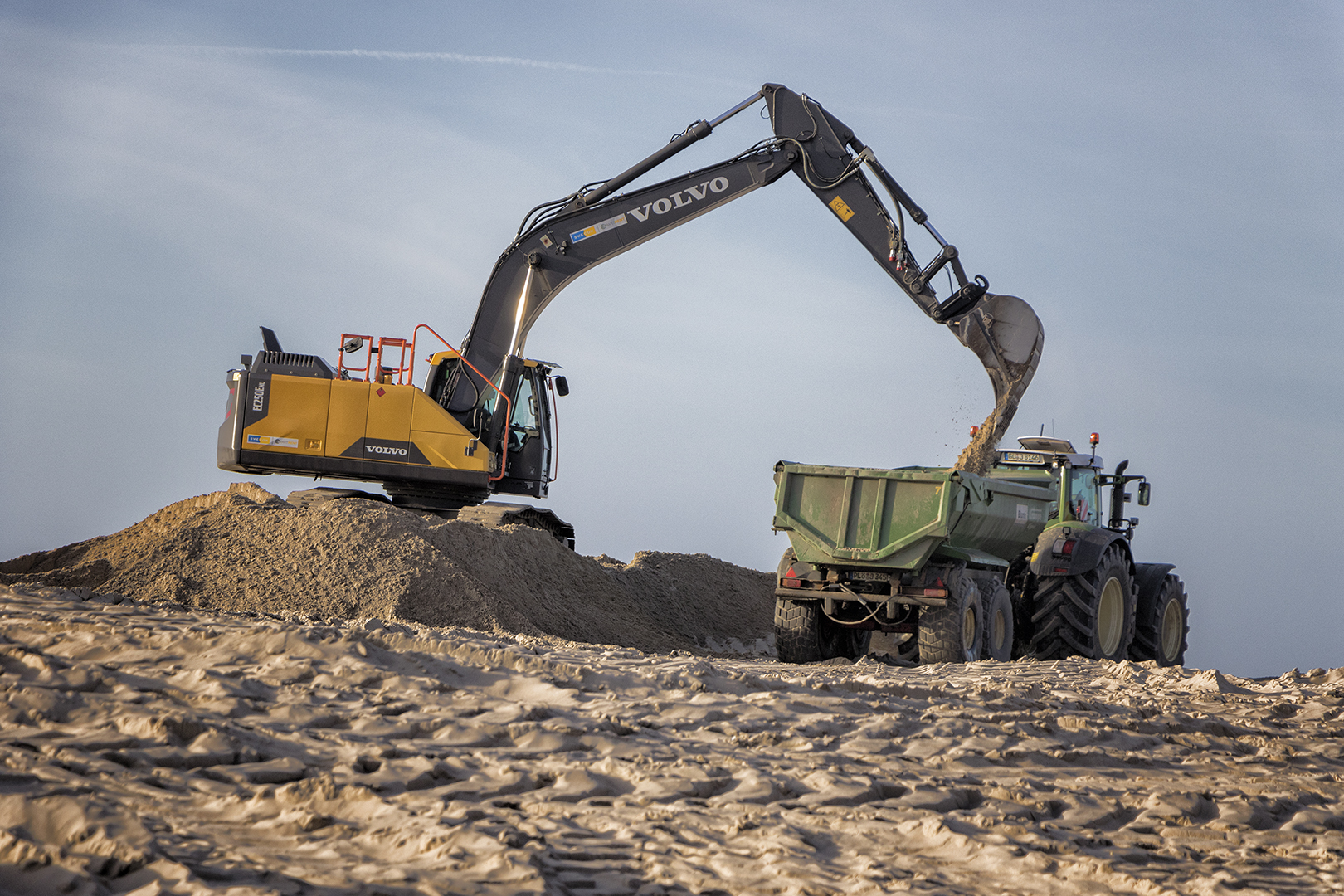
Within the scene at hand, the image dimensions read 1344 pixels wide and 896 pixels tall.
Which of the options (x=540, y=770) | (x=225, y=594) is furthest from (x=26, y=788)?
(x=225, y=594)

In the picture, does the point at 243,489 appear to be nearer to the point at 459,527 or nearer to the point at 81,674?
the point at 459,527

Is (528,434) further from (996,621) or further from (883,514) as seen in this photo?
(996,621)

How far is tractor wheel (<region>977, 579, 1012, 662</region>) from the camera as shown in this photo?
1025 cm

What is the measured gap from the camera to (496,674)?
5895 millimetres

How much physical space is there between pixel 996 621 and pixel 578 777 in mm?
6808

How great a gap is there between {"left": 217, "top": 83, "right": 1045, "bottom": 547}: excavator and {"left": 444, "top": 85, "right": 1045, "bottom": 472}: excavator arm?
2 cm

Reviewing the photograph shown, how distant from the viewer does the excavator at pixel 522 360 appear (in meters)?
12.2

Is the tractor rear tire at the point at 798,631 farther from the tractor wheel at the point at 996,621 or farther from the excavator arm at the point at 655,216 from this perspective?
the excavator arm at the point at 655,216

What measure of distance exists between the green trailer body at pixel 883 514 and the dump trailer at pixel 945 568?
0.01 metres

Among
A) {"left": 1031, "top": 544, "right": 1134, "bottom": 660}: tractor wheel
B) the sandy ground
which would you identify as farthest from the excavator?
the sandy ground

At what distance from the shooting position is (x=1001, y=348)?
38.9 feet

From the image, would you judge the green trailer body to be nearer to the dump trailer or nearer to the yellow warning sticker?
the dump trailer

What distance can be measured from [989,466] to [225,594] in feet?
26.5

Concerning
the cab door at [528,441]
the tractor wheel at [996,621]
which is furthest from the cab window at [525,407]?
the tractor wheel at [996,621]
